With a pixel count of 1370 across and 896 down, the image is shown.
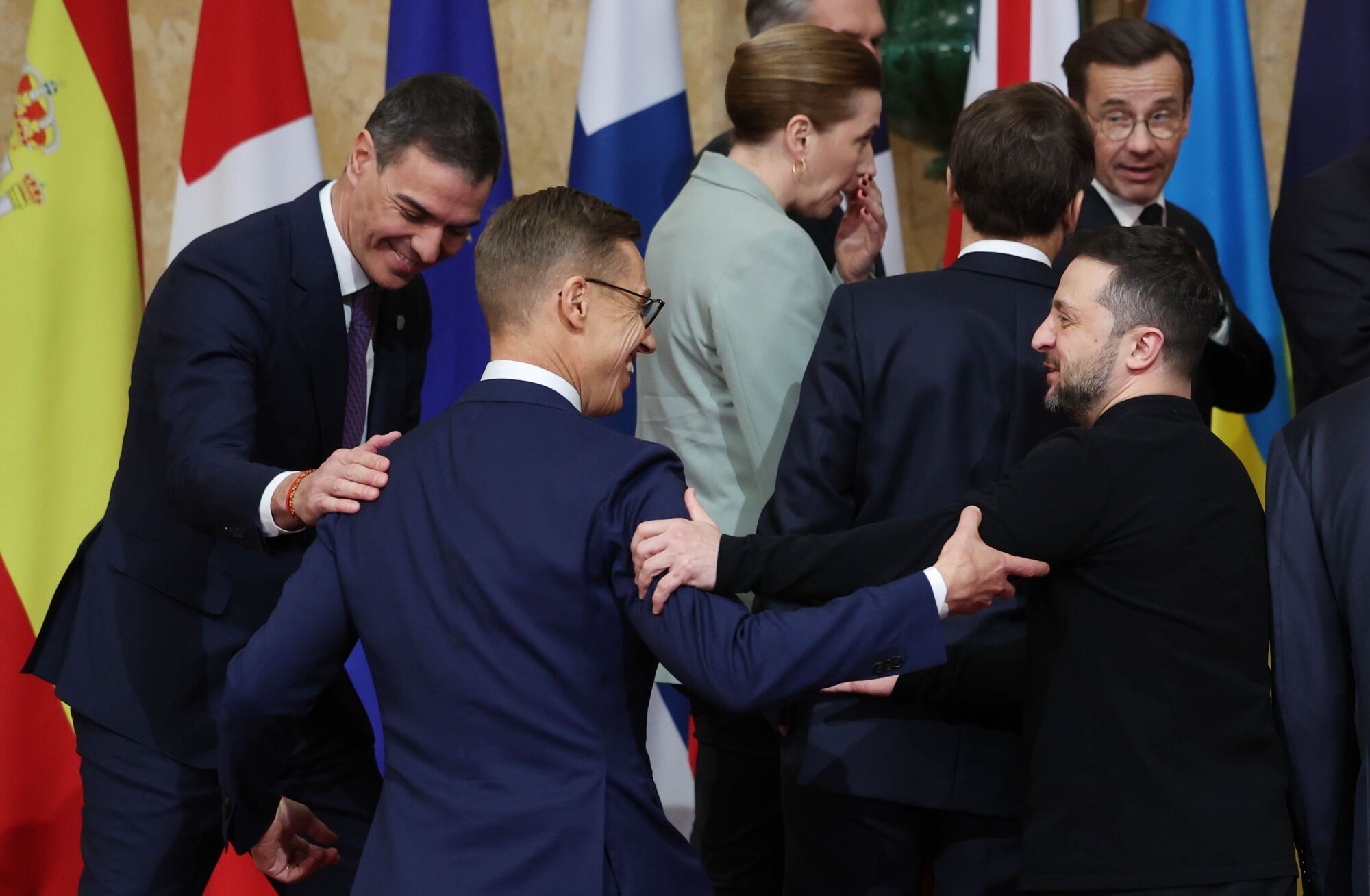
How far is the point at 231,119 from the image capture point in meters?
3.64

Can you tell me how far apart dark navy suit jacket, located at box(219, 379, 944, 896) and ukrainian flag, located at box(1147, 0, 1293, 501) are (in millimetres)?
2351

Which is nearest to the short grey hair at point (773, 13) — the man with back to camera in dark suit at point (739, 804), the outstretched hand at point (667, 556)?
the man with back to camera in dark suit at point (739, 804)

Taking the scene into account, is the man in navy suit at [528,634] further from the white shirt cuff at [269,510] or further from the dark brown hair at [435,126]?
the dark brown hair at [435,126]

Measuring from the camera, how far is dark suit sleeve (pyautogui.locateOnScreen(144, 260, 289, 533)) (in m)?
2.22

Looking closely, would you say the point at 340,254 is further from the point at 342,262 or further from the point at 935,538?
the point at 935,538

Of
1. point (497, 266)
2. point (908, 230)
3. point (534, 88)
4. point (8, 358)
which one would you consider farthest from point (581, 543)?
point (908, 230)

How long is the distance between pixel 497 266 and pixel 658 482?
0.36 m

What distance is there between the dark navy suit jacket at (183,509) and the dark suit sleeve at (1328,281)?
72.4 inches

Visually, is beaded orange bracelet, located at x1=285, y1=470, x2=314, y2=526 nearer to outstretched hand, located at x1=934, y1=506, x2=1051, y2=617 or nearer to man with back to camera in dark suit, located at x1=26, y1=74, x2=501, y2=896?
man with back to camera in dark suit, located at x1=26, y1=74, x2=501, y2=896

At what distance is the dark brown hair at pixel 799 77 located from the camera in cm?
269

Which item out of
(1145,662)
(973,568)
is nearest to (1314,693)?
(1145,662)

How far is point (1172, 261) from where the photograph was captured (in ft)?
6.99

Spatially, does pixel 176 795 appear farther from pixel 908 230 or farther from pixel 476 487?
pixel 908 230

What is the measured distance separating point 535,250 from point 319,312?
Result: 0.77 metres
